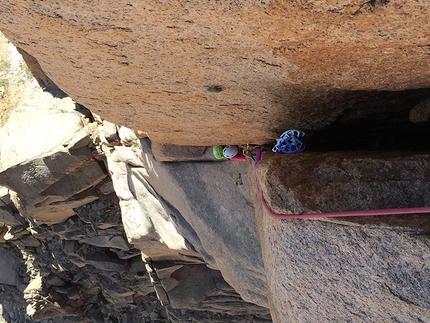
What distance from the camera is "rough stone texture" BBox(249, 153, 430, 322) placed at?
2.06 meters

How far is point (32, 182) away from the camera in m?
6.55

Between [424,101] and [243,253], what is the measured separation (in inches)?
93.2

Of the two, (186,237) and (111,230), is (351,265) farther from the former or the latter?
(111,230)

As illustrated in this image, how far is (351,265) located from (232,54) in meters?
1.12

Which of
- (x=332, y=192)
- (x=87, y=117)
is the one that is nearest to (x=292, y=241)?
(x=332, y=192)

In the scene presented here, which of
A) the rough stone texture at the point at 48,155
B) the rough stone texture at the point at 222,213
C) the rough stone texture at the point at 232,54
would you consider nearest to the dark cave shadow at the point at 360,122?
the rough stone texture at the point at 232,54

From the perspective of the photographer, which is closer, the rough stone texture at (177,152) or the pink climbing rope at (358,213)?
the pink climbing rope at (358,213)

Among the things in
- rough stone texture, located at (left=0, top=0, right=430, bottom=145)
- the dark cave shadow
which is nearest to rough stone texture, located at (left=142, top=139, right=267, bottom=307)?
the dark cave shadow

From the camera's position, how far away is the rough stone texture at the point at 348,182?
7.13ft

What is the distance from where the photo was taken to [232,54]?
6.63 feet

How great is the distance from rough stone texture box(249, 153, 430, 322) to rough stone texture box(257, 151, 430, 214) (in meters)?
0.01

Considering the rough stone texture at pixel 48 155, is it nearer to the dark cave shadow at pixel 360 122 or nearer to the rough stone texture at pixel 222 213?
the rough stone texture at pixel 222 213

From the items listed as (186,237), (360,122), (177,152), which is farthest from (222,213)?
(360,122)

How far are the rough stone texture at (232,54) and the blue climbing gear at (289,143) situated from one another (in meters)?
0.07
